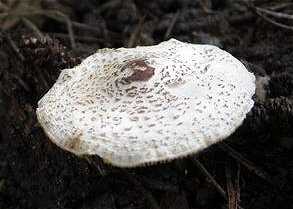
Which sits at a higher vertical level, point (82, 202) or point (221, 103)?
point (221, 103)

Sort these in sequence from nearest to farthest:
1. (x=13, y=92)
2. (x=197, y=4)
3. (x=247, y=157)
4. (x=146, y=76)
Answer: (x=146, y=76) → (x=247, y=157) → (x=13, y=92) → (x=197, y=4)

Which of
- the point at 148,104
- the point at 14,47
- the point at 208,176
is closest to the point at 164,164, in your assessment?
the point at 208,176

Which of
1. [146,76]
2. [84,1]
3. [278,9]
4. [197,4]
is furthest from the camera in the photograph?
[84,1]

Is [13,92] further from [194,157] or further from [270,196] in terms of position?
[270,196]

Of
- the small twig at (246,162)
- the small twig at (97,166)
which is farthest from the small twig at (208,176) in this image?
the small twig at (97,166)

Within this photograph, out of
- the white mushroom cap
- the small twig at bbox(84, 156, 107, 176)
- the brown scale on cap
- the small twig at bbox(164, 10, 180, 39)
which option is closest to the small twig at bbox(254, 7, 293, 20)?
the small twig at bbox(164, 10, 180, 39)

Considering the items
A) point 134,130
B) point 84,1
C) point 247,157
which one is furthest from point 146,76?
point 84,1

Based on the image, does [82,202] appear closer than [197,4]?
Yes

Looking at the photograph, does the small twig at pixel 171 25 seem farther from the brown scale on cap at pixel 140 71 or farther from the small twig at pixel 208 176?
the small twig at pixel 208 176
